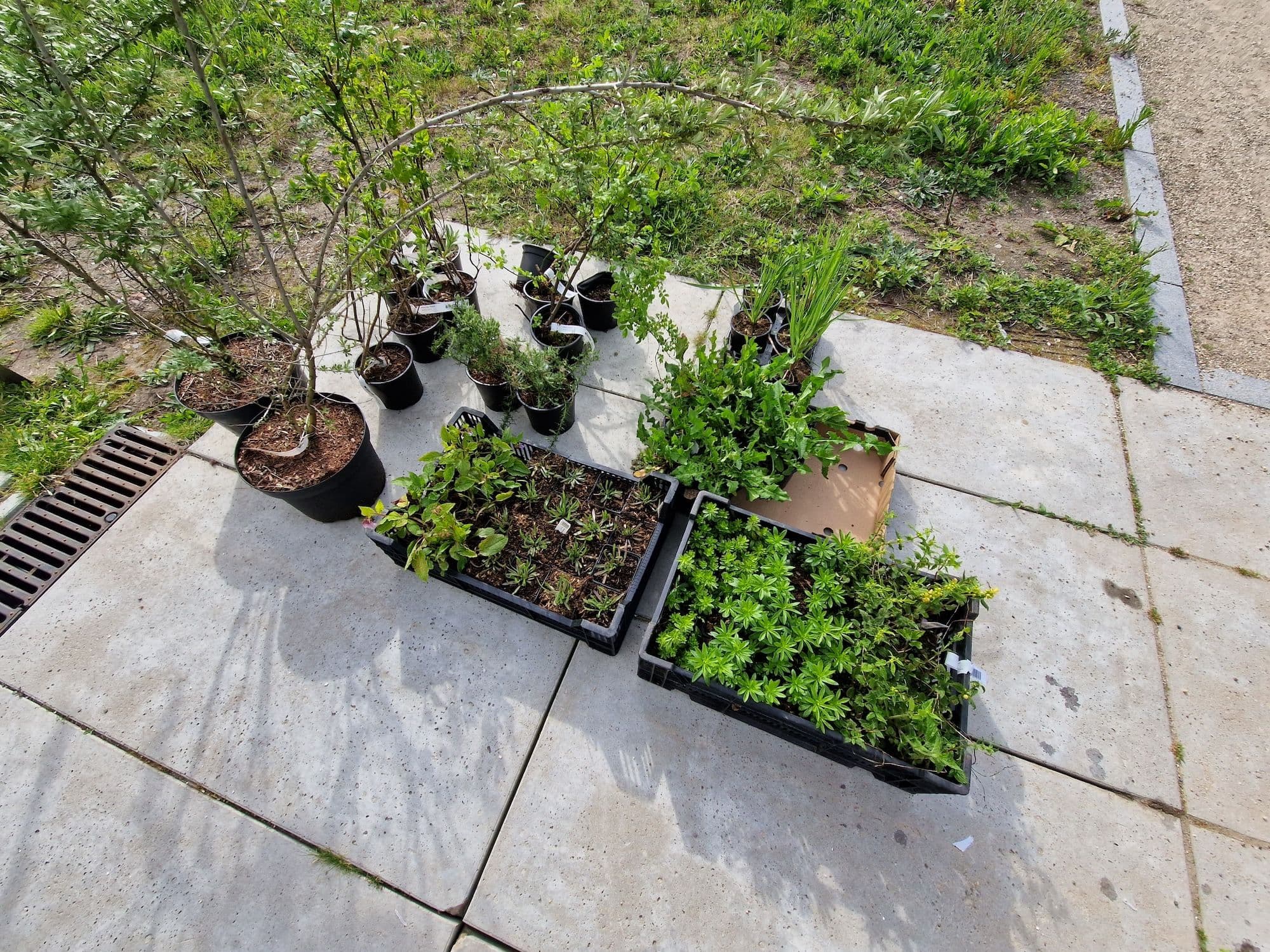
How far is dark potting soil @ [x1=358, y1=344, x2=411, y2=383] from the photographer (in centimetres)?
280

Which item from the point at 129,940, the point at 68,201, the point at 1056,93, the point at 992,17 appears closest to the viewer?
the point at 68,201

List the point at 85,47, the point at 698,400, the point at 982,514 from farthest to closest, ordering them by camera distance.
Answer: the point at 982,514 < the point at 698,400 < the point at 85,47

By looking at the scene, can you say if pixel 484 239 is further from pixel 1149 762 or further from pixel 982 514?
pixel 1149 762

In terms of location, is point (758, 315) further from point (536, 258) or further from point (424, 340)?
point (424, 340)

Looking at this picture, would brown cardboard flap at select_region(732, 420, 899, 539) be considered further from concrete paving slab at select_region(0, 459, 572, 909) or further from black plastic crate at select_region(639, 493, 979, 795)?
concrete paving slab at select_region(0, 459, 572, 909)

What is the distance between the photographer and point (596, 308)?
125 inches

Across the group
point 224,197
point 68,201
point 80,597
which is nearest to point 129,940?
point 80,597

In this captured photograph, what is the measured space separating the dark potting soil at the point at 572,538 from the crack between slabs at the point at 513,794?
0.82ft

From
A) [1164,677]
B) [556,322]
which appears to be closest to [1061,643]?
[1164,677]

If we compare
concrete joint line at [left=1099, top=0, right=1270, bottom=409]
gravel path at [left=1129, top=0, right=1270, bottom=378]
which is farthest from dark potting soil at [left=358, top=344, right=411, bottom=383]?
gravel path at [left=1129, top=0, right=1270, bottom=378]

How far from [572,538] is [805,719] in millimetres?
1099

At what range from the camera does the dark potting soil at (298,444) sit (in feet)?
7.84

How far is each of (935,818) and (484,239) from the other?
12.6 feet

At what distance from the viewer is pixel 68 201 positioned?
4.80ft
